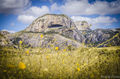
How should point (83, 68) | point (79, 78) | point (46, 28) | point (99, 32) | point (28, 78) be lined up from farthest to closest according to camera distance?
1. point (99, 32)
2. point (46, 28)
3. point (83, 68)
4. point (79, 78)
5. point (28, 78)

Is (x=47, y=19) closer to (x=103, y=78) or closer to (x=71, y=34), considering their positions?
(x=71, y=34)

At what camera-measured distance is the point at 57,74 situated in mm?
1924

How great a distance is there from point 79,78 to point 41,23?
164m

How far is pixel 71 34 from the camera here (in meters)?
140

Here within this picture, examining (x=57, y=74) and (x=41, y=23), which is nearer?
(x=57, y=74)

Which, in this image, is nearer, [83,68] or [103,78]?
[103,78]

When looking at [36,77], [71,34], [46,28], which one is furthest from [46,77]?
[46,28]

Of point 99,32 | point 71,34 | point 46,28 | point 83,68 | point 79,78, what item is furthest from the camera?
point 99,32

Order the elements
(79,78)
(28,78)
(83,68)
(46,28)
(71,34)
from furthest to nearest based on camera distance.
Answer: (46,28)
(71,34)
(83,68)
(79,78)
(28,78)

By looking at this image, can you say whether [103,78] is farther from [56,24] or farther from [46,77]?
[56,24]

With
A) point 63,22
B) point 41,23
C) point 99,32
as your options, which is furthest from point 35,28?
point 99,32

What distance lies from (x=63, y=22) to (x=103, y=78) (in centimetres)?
16366

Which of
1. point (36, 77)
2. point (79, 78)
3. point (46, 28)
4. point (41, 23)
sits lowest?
point (79, 78)

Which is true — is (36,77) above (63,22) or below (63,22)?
below
